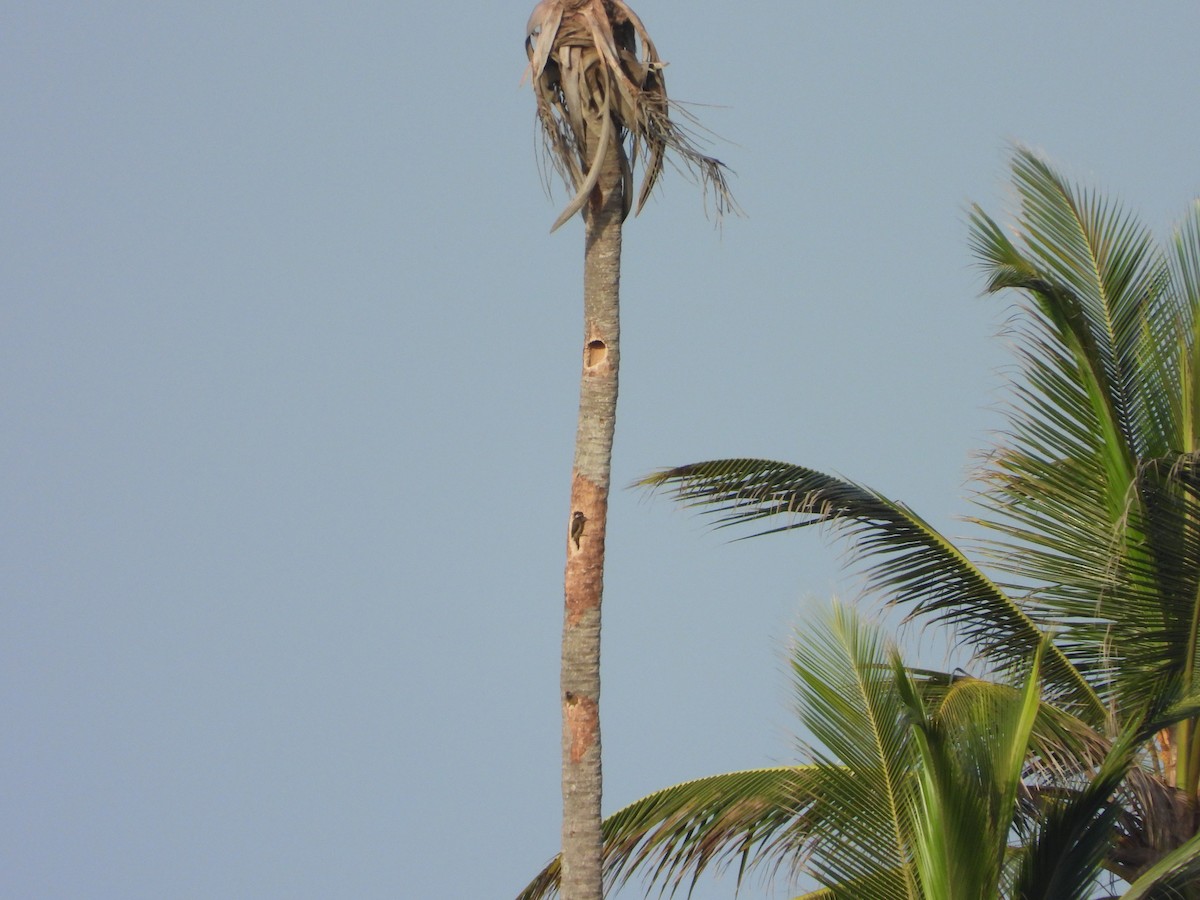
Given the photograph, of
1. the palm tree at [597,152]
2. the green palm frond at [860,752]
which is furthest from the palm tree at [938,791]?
the palm tree at [597,152]

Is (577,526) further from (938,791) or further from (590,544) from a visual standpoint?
(938,791)

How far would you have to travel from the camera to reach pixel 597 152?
10.5m

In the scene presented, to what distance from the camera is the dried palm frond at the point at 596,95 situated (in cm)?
1056

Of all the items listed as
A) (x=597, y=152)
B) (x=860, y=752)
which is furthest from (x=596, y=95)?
(x=860, y=752)

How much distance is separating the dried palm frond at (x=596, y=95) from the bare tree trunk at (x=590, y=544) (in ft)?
0.51

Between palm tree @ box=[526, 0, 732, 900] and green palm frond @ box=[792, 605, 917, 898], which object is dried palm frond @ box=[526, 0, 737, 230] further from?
green palm frond @ box=[792, 605, 917, 898]

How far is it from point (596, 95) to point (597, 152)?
1.22ft

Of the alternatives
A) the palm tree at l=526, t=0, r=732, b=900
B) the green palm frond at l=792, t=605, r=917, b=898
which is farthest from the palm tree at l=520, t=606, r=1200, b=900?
the palm tree at l=526, t=0, r=732, b=900

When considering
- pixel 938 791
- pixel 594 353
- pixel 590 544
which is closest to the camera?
pixel 938 791

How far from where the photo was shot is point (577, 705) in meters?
9.73

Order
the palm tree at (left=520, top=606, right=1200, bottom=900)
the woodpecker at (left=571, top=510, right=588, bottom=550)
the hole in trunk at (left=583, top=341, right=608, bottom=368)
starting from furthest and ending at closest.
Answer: the hole in trunk at (left=583, top=341, right=608, bottom=368)
the woodpecker at (left=571, top=510, right=588, bottom=550)
the palm tree at (left=520, top=606, right=1200, bottom=900)

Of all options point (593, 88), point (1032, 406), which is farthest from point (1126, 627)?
point (593, 88)

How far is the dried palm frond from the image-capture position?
10.6 metres

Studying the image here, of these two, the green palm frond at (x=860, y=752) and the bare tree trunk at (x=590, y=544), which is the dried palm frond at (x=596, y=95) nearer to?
the bare tree trunk at (x=590, y=544)
